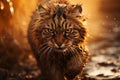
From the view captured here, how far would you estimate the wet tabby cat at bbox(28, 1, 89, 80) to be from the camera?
9875mm

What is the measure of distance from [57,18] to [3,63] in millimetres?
3504

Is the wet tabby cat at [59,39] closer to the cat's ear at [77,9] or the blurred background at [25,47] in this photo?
the cat's ear at [77,9]

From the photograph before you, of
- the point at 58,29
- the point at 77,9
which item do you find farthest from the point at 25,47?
the point at 58,29

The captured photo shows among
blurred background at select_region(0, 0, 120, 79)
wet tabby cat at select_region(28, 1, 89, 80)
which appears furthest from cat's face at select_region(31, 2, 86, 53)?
blurred background at select_region(0, 0, 120, 79)

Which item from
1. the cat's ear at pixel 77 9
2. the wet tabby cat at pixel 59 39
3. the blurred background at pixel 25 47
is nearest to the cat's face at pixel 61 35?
the wet tabby cat at pixel 59 39

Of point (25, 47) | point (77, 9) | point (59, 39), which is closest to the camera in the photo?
point (59, 39)

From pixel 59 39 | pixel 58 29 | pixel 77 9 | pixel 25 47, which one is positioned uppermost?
pixel 77 9

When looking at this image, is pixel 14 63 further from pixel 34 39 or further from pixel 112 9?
pixel 112 9

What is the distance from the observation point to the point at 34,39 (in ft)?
35.1

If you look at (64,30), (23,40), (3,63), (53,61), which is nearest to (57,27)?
(64,30)

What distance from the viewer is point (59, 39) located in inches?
384

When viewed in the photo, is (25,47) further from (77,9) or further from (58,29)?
(58,29)

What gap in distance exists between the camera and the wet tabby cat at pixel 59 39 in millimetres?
9875

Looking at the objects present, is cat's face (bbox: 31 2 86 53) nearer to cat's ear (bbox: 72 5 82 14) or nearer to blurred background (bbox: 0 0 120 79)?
cat's ear (bbox: 72 5 82 14)
